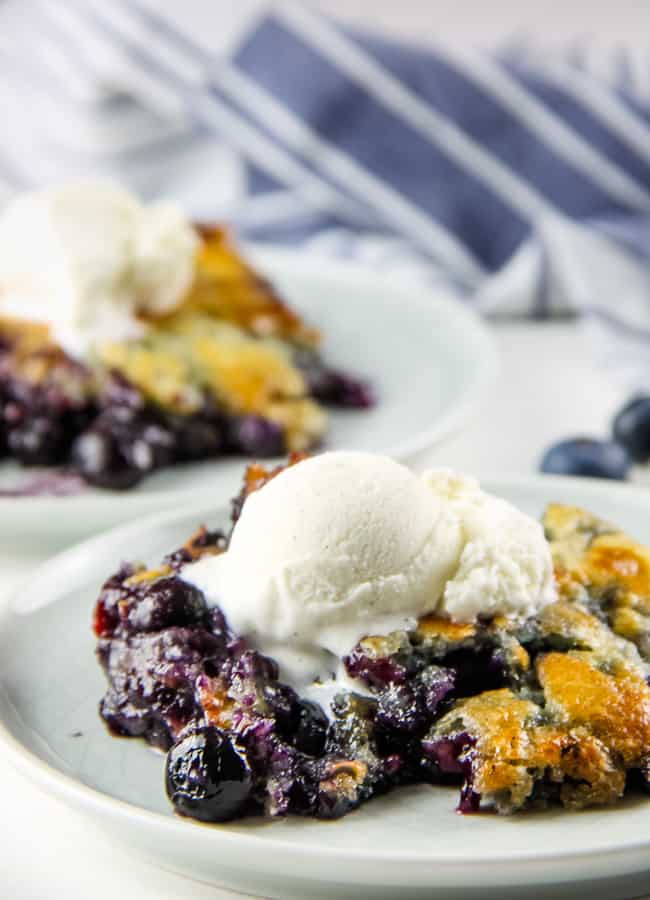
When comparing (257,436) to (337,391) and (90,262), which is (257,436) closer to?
(337,391)

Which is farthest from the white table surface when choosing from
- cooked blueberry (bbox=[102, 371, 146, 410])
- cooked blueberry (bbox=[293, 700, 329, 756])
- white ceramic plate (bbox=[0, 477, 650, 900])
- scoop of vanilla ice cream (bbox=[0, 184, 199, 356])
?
scoop of vanilla ice cream (bbox=[0, 184, 199, 356])

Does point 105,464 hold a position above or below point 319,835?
below

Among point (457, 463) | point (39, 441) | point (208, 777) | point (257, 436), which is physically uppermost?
point (208, 777)

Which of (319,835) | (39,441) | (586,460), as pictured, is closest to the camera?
(319,835)

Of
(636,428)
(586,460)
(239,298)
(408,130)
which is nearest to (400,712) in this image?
(586,460)

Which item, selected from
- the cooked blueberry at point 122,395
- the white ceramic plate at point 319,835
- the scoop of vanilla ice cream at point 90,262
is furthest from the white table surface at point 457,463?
the scoop of vanilla ice cream at point 90,262

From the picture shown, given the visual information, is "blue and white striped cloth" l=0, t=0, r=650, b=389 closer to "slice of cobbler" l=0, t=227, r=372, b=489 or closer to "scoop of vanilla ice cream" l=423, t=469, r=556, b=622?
"slice of cobbler" l=0, t=227, r=372, b=489

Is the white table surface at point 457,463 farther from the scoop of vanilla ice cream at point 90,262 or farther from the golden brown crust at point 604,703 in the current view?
the scoop of vanilla ice cream at point 90,262
